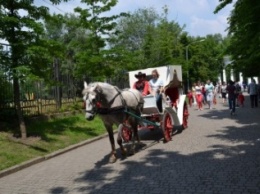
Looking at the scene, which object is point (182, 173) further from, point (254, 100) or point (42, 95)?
point (254, 100)

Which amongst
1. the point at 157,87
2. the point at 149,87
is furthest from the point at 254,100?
the point at 149,87

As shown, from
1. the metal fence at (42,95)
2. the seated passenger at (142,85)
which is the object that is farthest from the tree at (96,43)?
the seated passenger at (142,85)

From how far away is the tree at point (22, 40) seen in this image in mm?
11281

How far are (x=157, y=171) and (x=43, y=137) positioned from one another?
5.40m

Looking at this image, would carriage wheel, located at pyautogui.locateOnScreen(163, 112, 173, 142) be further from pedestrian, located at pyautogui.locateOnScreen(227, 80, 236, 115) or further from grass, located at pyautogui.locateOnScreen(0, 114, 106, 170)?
pedestrian, located at pyautogui.locateOnScreen(227, 80, 236, 115)

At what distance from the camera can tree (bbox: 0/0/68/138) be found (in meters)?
11.3

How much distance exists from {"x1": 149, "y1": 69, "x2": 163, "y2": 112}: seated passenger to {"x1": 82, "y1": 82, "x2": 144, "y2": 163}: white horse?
1.59m

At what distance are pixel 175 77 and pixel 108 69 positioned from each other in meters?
7.34

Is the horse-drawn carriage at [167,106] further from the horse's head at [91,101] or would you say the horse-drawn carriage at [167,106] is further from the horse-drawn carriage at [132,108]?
the horse's head at [91,101]

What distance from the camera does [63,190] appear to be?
7.38 m

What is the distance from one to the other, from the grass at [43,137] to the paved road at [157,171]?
58 centimetres

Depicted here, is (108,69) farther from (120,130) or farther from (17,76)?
(120,130)

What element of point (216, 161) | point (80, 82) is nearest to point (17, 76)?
point (216, 161)

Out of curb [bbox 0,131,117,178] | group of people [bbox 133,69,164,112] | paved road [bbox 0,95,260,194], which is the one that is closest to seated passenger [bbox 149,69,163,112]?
group of people [bbox 133,69,164,112]
